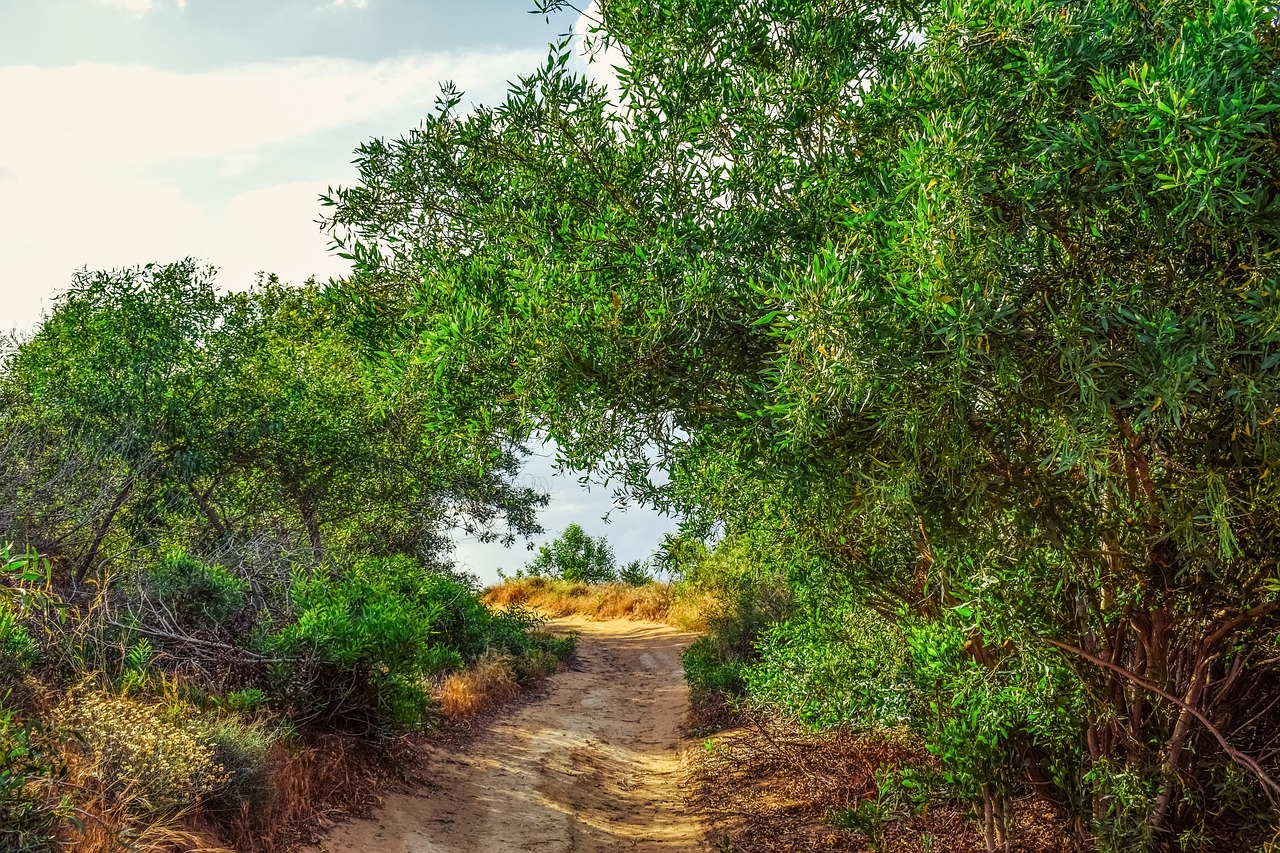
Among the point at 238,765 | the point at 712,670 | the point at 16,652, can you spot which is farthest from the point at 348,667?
the point at 712,670

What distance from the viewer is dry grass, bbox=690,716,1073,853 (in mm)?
7816

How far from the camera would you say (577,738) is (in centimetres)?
1380

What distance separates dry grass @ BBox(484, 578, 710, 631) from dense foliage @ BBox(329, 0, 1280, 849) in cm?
2204

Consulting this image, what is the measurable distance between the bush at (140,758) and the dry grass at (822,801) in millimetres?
5077

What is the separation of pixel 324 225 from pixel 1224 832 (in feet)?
27.7

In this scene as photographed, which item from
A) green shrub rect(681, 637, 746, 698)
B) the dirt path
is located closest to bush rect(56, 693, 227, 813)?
the dirt path

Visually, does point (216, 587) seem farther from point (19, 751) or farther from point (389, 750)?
point (19, 751)

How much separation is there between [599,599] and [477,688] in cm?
2001

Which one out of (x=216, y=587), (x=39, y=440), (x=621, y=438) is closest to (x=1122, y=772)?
(x=621, y=438)

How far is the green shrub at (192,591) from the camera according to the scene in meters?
9.33

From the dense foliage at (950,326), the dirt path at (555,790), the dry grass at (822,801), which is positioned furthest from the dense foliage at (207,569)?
the dry grass at (822,801)

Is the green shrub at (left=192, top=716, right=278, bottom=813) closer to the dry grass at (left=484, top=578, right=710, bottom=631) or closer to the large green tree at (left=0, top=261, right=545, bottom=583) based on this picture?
the large green tree at (left=0, top=261, right=545, bottom=583)

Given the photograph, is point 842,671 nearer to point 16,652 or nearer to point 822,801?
point 822,801

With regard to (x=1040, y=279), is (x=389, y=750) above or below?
below
